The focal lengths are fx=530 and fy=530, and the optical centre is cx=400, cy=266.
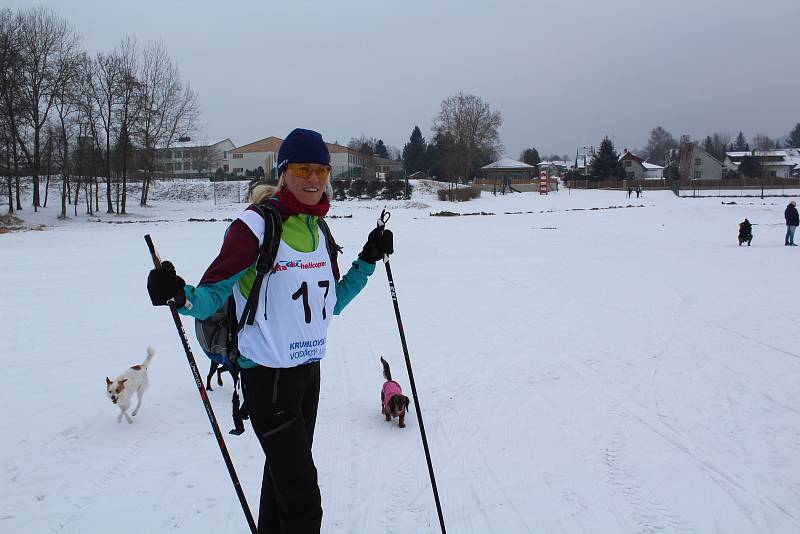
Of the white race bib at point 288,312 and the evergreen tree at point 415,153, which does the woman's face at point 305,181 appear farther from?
the evergreen tree at point 415,153

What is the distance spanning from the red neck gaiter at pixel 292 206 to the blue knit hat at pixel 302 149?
16 cm

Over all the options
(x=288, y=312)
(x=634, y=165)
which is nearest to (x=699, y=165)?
(x=634, y=165)

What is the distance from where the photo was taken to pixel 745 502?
3.87m

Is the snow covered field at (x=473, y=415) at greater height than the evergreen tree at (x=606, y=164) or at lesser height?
lesser

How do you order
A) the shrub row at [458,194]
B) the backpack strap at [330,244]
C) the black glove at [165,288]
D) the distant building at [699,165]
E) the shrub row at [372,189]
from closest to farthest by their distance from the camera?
the black glove at [165,288], the backpack strap at [330,244], the shrub row at [458,194], the shrub row at [372,189], the distant building at [699,165]

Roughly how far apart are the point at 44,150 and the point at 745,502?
46314mm

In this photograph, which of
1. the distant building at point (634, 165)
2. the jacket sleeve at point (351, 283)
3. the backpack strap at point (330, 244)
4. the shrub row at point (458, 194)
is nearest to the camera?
the backpack strap at point (330, 244)

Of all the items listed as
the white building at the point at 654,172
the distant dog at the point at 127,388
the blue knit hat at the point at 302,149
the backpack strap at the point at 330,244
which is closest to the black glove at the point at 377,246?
the backpack strap at the point at 330,244

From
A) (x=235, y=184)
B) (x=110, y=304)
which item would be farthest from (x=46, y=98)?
(x=110, y=304)

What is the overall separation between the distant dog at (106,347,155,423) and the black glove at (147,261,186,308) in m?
3.39

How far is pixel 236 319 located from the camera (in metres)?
2.53

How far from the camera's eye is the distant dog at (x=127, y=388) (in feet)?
16.6

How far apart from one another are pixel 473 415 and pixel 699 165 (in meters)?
95.9

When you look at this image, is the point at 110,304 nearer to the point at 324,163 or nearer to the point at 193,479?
the point at 193,479
